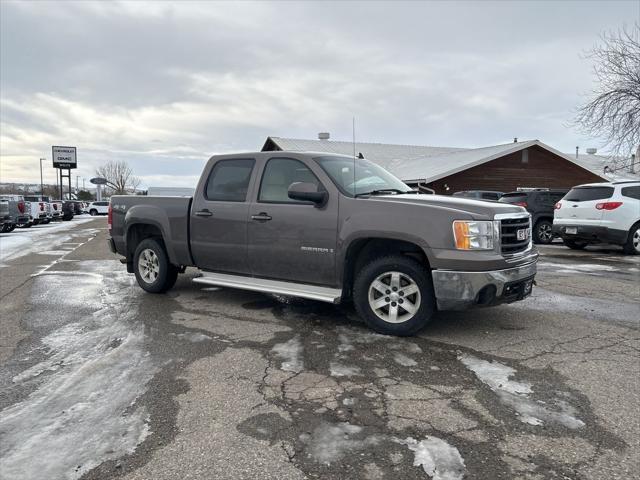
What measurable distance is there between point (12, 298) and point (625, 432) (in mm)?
7479

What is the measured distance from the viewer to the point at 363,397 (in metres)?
3.53

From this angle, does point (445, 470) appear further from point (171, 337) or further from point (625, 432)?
point (171, 337)

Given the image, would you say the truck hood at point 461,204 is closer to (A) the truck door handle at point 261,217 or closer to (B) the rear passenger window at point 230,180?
(A) the truck door handle at point 261,217

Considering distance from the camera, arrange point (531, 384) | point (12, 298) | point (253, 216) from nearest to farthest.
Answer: point (531, 384) → point (253, 216) → point (12, 298)

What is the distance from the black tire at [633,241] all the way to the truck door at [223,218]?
9813 mm

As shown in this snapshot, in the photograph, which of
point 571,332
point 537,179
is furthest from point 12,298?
point 537,179

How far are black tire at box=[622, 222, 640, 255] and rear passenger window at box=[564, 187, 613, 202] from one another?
0.95 m

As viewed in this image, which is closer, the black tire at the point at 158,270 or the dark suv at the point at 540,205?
the black tire at the point at 158,270

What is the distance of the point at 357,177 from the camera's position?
5.66m

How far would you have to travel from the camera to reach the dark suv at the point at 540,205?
14820 mm

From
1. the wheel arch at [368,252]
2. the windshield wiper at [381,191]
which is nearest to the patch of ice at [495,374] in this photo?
the wheel arch at [368,252]

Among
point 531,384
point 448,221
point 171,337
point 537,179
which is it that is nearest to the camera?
point 531,384

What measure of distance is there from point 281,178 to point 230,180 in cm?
81


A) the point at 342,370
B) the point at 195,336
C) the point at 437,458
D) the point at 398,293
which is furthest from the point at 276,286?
the point at 437,458
